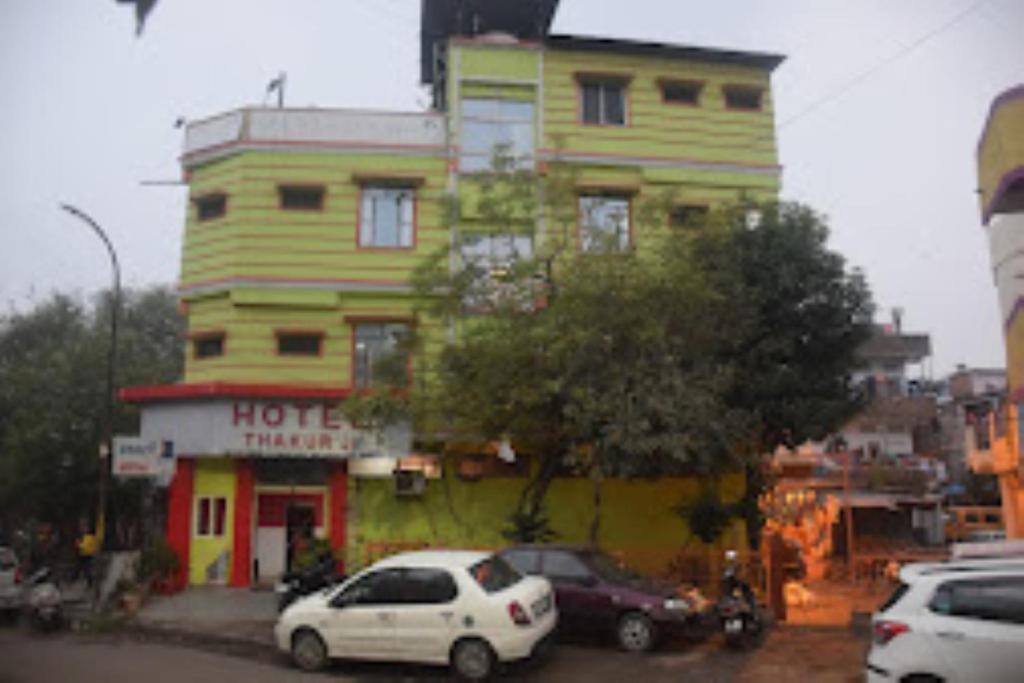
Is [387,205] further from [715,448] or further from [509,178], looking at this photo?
[715,448]

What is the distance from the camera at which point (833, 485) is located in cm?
3362

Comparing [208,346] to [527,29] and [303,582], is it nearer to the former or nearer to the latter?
[303,582]

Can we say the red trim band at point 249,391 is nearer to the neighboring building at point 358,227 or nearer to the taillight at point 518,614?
the neighboring building at point 358,227

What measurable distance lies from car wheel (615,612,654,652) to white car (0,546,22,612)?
39.0ft

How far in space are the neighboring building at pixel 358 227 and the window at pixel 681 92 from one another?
0.13ft

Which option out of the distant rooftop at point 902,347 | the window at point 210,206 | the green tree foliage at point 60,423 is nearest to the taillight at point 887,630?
the window at point 210,206

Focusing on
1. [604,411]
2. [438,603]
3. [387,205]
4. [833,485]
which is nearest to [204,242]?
[387,205]

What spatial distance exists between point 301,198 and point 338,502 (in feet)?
24.6

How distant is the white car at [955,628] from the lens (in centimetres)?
720

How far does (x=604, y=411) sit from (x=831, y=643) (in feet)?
16.4

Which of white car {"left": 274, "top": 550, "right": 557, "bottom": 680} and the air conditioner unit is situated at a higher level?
the air conditioner unit

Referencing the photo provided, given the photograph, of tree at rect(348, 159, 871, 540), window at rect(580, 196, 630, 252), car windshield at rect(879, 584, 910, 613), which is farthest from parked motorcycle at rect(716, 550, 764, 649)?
window at rect(580, 196, 630, 252)

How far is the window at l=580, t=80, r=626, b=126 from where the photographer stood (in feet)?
70.4

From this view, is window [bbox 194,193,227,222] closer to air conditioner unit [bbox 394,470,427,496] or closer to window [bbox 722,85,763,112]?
air conditioner unit [bbox 394,470,427,496]
